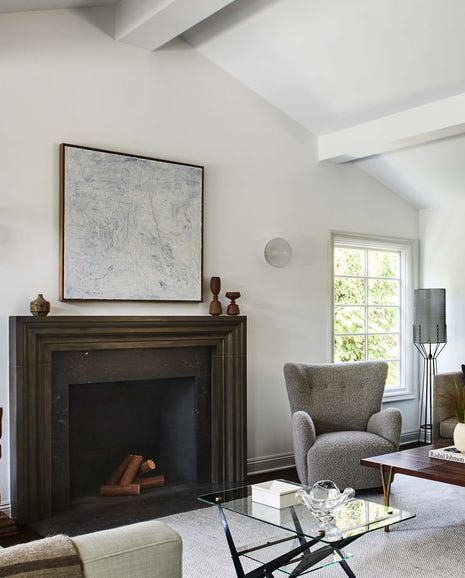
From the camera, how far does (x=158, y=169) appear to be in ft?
15.2

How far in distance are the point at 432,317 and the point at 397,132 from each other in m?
1.73

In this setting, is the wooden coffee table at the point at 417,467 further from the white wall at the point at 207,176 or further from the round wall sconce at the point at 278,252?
the round wall sconce at the point at 278,252

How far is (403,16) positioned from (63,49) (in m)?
2.10

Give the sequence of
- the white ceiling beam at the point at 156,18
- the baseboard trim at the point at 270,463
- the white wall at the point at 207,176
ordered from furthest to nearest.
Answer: the baseboard trim at the point at 270,463
the white wall at the point at 207,176
the white ceiling beam at the point at 156,18

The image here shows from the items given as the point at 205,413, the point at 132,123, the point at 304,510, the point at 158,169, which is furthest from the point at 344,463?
the point at 132,123

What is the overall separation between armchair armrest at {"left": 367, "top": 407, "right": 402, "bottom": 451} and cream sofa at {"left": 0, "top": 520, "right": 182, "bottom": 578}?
10.2 ft

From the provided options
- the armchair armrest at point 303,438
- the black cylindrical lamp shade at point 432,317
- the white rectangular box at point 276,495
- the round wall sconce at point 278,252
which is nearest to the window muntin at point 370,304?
the black cylindrical lamp shade at point 432,317

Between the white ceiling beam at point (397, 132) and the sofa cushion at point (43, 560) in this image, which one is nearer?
the sofa cushion at point (43, 560)

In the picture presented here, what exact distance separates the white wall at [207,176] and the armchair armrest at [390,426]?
0.91m

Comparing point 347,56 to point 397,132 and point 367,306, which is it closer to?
point 397,132

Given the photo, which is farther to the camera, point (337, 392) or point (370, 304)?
point (370, 304)

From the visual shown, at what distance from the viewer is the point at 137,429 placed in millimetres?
4715

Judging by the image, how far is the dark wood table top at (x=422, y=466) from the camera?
3484 millimetres

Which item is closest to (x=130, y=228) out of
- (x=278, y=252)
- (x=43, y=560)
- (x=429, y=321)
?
(x=278, y=252)
